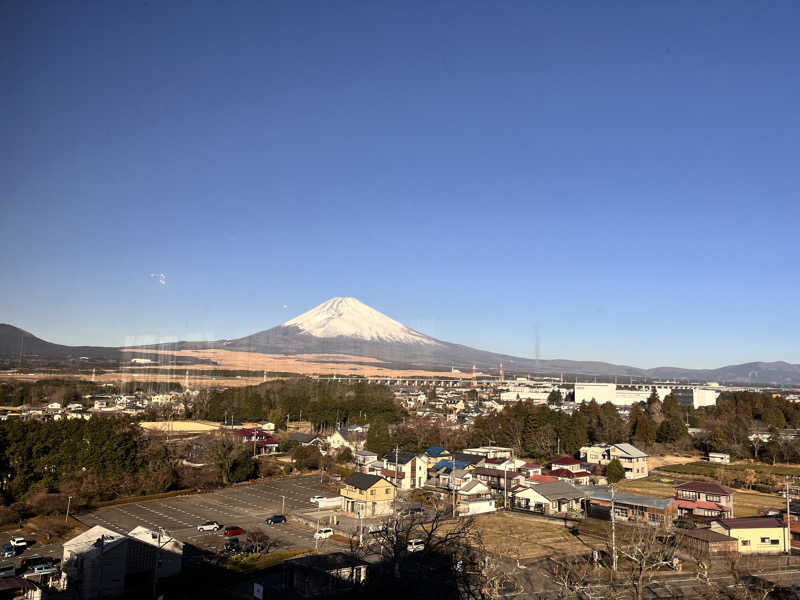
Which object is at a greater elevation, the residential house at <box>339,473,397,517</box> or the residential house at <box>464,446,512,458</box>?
the residential house at <box>339,473,397,517</box>

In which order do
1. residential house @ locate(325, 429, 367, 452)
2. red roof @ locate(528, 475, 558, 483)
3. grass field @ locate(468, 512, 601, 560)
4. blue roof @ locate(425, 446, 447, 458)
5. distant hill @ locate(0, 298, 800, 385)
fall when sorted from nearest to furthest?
grass field @ locate(468, 512, 601, 560) → red roof @ locate(528, 475, 558, 483) → blue roof @ locate(425, 446, 447, 458) → residential house @ locate(325, 429, 367, 452) → distant hill @ locate(0, 298, 800, 385)

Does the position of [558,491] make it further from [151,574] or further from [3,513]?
[3,513]

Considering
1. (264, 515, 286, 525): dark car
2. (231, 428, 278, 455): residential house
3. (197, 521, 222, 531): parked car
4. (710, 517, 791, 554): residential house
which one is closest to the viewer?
(710, 517, 791, 554): residential house

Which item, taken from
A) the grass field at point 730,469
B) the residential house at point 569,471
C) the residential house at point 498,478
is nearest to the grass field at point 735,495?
the residential house at point 569,471

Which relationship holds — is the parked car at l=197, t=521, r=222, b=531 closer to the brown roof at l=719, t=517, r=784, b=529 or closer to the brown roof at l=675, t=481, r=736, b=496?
the brown roof at l=719, t=517, r=784, b=529

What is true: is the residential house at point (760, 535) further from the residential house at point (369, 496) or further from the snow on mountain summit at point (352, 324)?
the snow on mountain summit at point (352, 324)

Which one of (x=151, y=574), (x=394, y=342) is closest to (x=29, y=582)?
(x=151, y=574)

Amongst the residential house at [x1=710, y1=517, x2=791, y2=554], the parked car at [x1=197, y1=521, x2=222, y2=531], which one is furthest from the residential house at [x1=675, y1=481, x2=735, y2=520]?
the parked car at [x1=197, y1=521, x2=222, y2=531]
